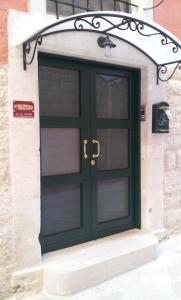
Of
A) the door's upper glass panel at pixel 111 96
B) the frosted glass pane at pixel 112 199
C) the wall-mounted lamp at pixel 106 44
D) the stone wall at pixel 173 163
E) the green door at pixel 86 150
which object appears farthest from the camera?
the stone wall at pixel 173 163

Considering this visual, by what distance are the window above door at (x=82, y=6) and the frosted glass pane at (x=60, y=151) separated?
1.30 m

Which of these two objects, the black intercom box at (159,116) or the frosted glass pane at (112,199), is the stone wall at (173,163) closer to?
the black intercom box at (159,116)

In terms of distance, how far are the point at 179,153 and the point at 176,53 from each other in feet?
4.49

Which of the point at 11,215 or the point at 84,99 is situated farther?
the point at 84,99

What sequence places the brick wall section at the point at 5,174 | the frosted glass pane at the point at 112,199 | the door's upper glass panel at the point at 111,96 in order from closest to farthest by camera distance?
the brick wall section at the point at 5,174
the door's upper glass panel at the point at 111,96
the frosted glass pane at the point at 112,199

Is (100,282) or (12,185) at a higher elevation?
(12,185)

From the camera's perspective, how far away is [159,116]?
171 inches

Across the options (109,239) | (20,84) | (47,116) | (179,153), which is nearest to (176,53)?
(179,153)

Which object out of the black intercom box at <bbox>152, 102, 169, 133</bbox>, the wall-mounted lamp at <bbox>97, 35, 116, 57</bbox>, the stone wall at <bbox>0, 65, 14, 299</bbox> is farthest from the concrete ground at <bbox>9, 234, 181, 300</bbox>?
the wall-mounted lamp at <bbox>97, 35, 116, 57</bbox>

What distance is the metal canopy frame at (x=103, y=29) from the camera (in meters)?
3.12

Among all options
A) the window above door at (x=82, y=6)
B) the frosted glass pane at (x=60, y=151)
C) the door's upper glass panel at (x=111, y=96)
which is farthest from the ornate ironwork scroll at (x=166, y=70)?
the frosted glass pane at (x=60, y=151)

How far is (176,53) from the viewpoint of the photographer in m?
4.39

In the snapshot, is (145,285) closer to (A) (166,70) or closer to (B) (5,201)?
(B) (5,201)

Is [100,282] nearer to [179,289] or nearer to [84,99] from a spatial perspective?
[179,289]
